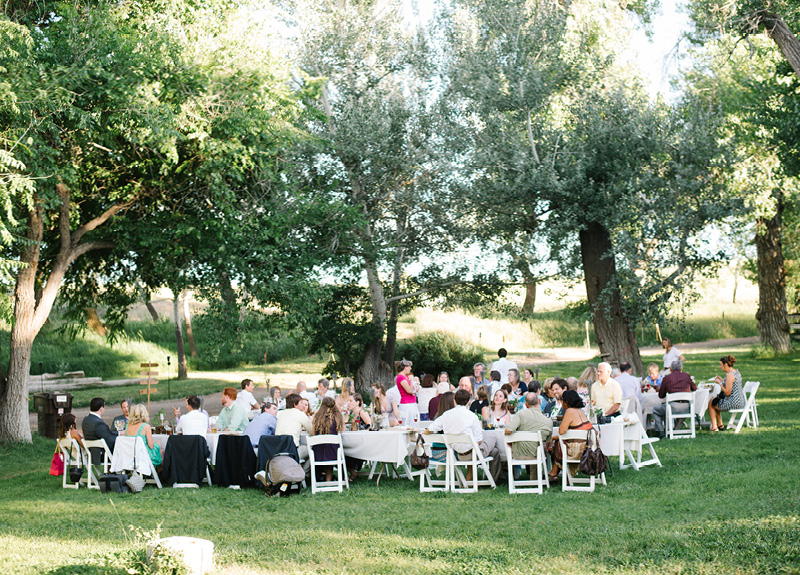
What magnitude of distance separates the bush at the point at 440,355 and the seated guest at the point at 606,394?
45.5ft

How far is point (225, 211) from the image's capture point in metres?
16.4

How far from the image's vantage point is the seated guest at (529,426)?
980 centimetres

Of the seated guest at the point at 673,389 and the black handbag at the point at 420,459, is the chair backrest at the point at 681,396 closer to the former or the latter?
the seated guest at the point at 673,389

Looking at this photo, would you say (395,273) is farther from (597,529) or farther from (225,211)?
(597,529)

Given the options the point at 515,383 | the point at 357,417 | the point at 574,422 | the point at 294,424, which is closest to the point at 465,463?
the point at 574,422

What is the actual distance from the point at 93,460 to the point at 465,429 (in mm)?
5429

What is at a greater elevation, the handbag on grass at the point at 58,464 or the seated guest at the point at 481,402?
the seated guest at the point at 481,402

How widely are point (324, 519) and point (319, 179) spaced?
13.0 metres

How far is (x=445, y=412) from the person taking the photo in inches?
407

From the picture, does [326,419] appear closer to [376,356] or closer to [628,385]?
[628,385]

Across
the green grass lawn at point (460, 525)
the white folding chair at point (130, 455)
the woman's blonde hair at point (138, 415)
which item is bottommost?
the green grass lawn at point (460, 525)

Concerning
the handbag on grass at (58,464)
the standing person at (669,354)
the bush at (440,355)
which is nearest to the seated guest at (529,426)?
the standing person at (669,354)

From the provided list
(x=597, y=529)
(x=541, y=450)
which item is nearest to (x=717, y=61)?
(x=541, y=450)

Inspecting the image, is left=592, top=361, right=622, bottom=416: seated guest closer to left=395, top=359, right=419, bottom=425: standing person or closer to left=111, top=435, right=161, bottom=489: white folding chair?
left=395, top=359, right=419, bottom=425: standing person
